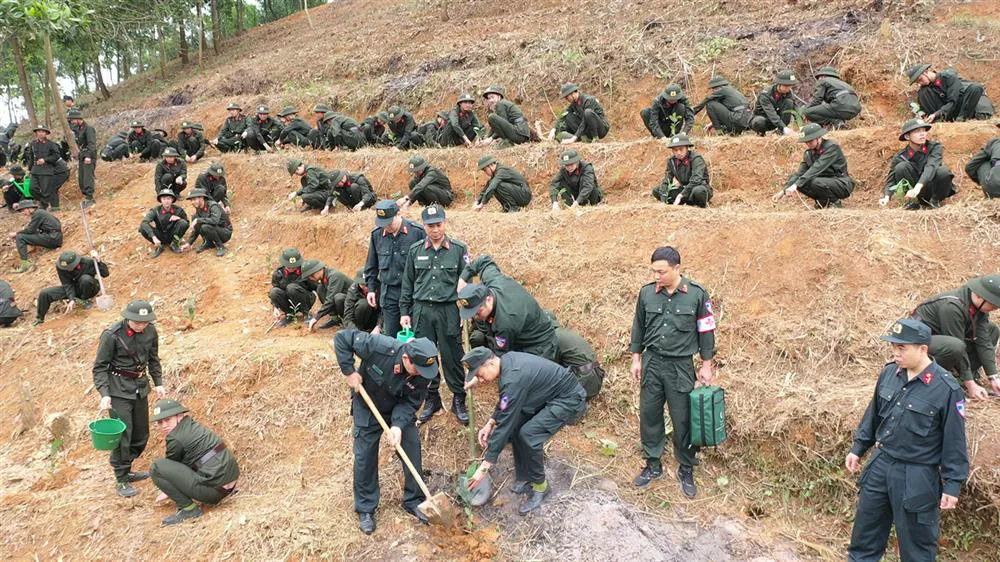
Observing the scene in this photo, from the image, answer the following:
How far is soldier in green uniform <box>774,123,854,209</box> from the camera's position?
6.88 metres

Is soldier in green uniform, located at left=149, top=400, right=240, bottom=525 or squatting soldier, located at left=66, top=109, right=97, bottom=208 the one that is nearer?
soldier in green uniform, located at left=149, top=400, right=240, bottom=525

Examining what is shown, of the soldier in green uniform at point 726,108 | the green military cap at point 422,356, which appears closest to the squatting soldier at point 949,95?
the soldier in green uniform at point 726,108

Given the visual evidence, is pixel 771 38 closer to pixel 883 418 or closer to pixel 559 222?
pixel 559 222

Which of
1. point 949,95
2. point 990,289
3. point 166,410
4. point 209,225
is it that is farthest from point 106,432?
point 949,95

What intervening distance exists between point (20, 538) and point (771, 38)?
1335 centimetres

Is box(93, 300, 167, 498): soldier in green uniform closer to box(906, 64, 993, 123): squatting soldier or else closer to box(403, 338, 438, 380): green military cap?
box(403, 338, 438, 380): green military cap

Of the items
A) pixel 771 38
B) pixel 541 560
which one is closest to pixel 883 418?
pixel 541 560

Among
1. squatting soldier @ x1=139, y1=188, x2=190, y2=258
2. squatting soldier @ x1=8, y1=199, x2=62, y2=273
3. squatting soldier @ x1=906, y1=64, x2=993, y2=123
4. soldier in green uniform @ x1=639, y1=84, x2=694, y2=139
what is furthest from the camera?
squatting soldier @ x1=8, y1=199, x2=62, y2=273

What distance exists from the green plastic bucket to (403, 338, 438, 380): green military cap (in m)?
2.90

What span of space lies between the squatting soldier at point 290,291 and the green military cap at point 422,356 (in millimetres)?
3709

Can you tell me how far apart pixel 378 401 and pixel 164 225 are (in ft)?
23.7

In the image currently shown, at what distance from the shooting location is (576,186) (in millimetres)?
8305

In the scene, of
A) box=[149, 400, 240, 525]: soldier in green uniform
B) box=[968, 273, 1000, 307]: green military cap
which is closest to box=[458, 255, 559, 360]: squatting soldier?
box=[149, 400, 240, 525]: soldier in green uniform

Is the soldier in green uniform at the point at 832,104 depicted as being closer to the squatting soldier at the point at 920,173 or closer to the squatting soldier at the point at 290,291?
the squatting soldier at the point at 920,173
